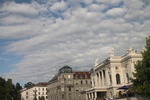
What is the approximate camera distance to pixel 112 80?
70188mm

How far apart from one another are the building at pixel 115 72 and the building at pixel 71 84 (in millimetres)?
29082

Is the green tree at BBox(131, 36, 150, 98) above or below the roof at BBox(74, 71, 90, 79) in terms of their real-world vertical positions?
below

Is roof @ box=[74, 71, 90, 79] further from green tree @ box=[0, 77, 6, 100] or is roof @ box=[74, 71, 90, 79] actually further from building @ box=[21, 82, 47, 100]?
building @ box=[21, 82, 47, 100]

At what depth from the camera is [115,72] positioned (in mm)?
70750

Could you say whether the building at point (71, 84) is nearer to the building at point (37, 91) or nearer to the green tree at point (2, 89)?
the green tree at point (2, 89)

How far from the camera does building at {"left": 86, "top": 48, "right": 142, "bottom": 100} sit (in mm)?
65000

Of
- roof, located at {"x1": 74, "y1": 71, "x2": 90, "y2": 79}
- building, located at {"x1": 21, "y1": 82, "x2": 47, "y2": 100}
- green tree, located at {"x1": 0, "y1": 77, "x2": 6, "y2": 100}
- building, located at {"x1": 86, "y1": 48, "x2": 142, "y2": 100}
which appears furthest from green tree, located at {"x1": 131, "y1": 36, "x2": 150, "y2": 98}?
building, located at {"x1": 21, "y1": 82, "x2": 47, "y2": 100}

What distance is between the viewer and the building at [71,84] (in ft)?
351

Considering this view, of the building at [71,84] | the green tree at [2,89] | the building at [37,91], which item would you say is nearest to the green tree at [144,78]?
the green tree at [2,89]

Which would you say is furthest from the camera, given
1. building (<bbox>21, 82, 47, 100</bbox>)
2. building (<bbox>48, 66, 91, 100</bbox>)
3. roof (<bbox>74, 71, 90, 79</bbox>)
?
building (<bbox>21, 82, 47, 100</bbox>)

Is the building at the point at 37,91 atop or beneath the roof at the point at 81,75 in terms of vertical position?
beneath

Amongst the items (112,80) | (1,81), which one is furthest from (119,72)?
(1,81)

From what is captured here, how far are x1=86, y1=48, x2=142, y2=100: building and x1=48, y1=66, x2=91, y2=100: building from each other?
29082mm

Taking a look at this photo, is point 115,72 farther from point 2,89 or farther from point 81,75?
point 2,89
